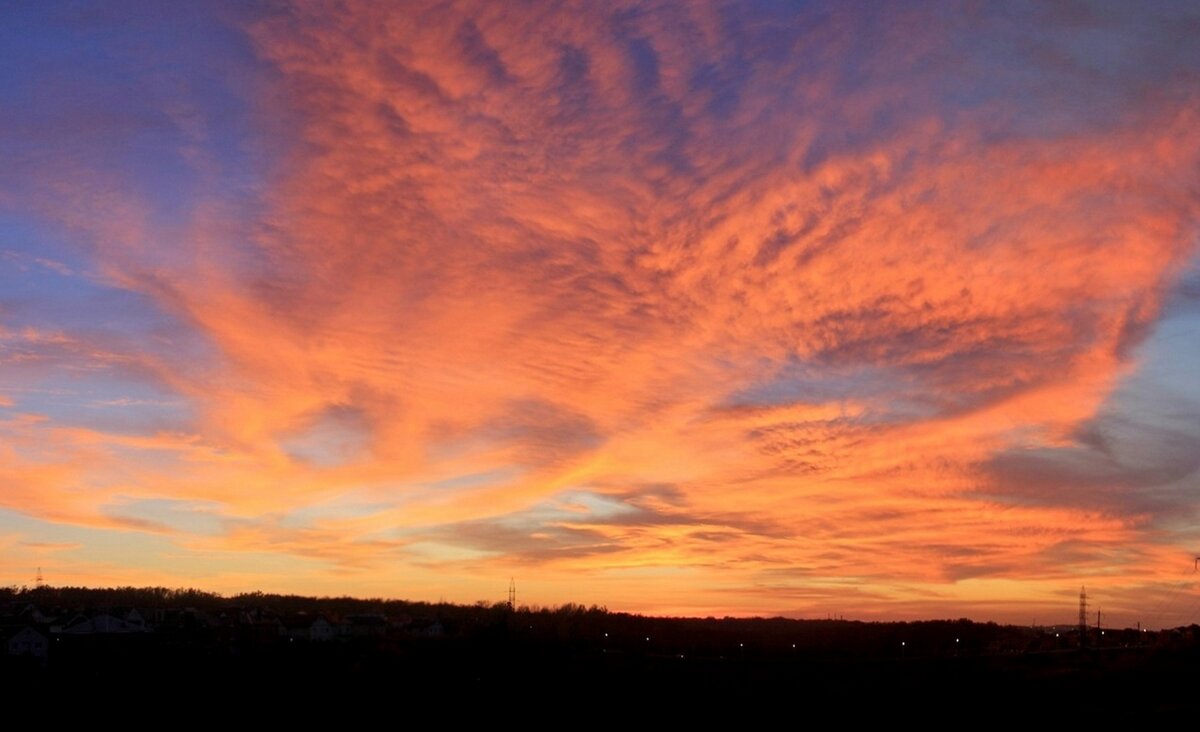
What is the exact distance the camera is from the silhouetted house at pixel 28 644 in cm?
7294

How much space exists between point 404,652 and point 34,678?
78.5ft

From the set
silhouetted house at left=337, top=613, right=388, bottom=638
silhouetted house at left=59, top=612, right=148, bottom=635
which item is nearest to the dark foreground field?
silhouetted house at left=59, top=612, right=148, bottom=635

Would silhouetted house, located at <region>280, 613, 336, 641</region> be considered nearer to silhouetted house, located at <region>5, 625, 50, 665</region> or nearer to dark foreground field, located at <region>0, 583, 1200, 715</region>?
dark foreground field, located at <region>0, 583, 1200, 715</region>

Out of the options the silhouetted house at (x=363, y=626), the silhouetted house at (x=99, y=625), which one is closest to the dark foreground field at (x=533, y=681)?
the silhouetted house at (x=99, y=625)

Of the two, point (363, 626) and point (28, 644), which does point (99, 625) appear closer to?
point (28, 644)

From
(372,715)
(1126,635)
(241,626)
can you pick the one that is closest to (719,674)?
(372,715)

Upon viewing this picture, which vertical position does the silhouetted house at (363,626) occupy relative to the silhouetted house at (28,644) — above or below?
above

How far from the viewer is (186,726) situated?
41438 millimetres

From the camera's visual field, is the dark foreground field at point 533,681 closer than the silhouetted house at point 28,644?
Yes

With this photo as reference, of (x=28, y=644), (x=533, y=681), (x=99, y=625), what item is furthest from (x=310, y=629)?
(x=533, y=681)

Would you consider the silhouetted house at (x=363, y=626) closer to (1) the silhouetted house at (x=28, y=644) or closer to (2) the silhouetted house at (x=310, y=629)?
(2) the silhouetted house at (x=310, y=629)

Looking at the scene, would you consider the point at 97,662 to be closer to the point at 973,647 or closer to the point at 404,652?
the point at 404,652

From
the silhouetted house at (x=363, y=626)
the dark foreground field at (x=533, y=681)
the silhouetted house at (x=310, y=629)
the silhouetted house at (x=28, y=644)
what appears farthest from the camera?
the silhouetted house at (x=363, y=626)

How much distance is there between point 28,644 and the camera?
74625mm
